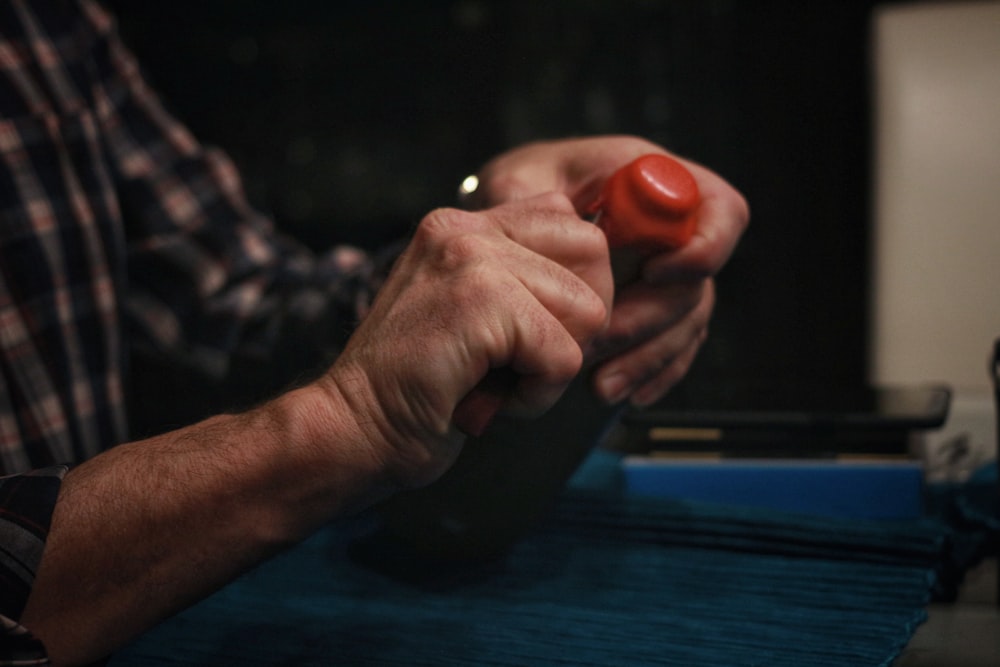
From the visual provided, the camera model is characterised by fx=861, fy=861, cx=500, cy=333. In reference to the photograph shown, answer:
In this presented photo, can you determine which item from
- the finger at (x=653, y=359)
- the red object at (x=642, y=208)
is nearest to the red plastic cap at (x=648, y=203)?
the red object at (x=642, y=208)

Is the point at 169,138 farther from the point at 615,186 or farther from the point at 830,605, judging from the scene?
the point at 830,605

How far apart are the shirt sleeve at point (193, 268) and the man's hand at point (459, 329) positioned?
0.40 m

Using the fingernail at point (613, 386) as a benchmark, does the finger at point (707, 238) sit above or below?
above

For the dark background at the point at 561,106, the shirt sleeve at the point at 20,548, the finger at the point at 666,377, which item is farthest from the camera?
the dark background at the point at 561,106

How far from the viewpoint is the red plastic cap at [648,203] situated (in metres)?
0.40

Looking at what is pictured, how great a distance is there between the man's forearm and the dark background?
→ 0.82 m

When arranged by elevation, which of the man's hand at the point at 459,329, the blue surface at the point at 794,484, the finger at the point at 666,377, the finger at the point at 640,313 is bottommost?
the blue surface at the point at 794,484

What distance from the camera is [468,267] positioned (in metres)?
0.36

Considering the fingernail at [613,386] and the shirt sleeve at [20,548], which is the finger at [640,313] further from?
the shirt sleeve at [20,548]

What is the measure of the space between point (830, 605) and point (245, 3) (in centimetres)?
186

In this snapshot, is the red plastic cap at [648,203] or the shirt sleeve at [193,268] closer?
the red plastic cap at [648,203]

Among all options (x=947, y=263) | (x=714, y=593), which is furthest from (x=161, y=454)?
(x=947, y=263)

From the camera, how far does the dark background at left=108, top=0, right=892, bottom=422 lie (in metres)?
1.43

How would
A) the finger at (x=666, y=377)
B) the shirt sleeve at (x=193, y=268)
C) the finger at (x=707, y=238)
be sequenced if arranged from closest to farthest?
the finger at (x=707, y=238) → the finger at (x=666, y=377) → the shirt sleeve at (x=193, y=268)
